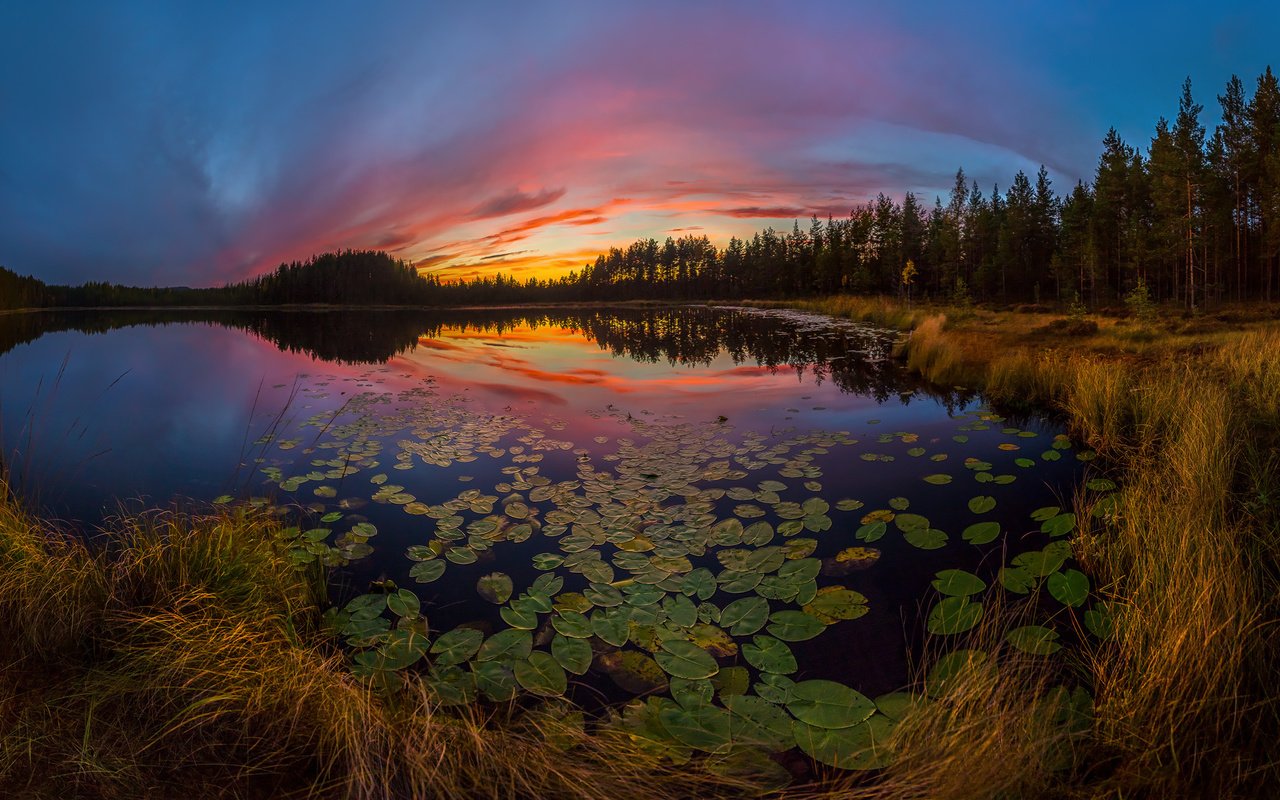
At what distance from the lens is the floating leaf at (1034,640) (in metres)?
3.09

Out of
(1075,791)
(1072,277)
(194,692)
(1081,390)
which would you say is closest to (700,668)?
(1075,791)

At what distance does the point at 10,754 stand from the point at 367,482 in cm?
453

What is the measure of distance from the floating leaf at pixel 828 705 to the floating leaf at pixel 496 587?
7.47ft

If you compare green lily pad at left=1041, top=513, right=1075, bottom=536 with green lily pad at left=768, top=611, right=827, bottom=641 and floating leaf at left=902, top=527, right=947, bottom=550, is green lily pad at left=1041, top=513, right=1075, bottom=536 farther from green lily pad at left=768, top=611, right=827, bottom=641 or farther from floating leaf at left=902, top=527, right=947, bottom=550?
green lily pad at left=768, top=611, right=827, bottom=641

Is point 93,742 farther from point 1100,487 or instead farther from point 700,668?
point 1100,487

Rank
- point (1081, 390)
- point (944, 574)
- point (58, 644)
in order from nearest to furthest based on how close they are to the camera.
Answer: point (58, 644), point (944, 574), point (1081, 390)

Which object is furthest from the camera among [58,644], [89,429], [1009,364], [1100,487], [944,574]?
[1009,364]

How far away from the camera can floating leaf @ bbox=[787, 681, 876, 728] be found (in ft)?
8.86

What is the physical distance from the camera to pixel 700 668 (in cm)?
316

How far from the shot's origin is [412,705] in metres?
2.81

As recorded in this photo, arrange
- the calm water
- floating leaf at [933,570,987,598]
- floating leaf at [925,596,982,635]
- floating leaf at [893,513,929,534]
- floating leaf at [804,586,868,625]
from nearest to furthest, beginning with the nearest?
floating leaf at [925,596,982,635] → floating leaf at [804,586,868,625] → floating leaf at [933,570,987,598] → the calm water → floating leaf at [893,513,929,534]

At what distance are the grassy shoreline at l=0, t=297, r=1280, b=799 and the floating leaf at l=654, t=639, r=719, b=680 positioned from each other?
2.33 feet

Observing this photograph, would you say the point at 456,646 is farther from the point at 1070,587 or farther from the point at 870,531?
the point at 1070,587

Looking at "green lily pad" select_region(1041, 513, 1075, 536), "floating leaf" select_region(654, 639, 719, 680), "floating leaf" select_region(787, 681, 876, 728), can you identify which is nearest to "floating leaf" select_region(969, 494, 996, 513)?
"green lily pad" select_region(1041, 513, 1075, 536)
